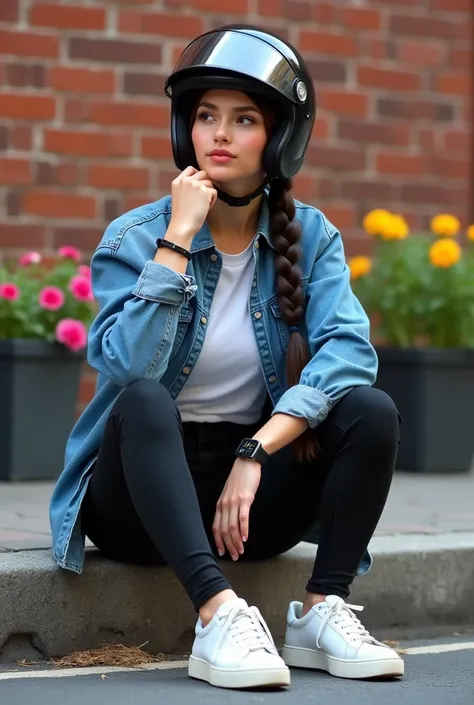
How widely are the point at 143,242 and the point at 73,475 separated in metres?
0.57

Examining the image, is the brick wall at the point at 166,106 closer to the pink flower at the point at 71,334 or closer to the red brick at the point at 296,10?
the red brick at the point at 296,10

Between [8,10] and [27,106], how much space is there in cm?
38

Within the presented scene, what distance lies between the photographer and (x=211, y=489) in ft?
11.5

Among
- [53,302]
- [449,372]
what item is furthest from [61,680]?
[449,372]

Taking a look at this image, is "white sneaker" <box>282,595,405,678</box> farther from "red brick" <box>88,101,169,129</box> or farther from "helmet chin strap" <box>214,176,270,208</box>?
"red brick" <box>88,101,169,129</box>

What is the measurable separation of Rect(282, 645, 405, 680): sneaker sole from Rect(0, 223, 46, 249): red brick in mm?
2911

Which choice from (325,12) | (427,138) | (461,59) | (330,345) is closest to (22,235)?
(325,12)

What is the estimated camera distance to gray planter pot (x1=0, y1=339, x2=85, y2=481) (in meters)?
5.10

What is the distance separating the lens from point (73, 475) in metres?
3.51

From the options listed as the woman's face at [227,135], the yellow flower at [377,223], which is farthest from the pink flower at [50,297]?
the woman's face at [227,135]

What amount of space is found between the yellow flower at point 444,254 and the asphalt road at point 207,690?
247 cm

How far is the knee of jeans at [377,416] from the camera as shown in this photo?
331 centimetres

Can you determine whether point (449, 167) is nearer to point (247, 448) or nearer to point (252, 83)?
point (252, 83)

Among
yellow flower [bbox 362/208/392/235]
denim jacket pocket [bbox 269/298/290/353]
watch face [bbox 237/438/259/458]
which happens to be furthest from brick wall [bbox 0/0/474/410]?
watch face [bbox 237/438/259/458]
